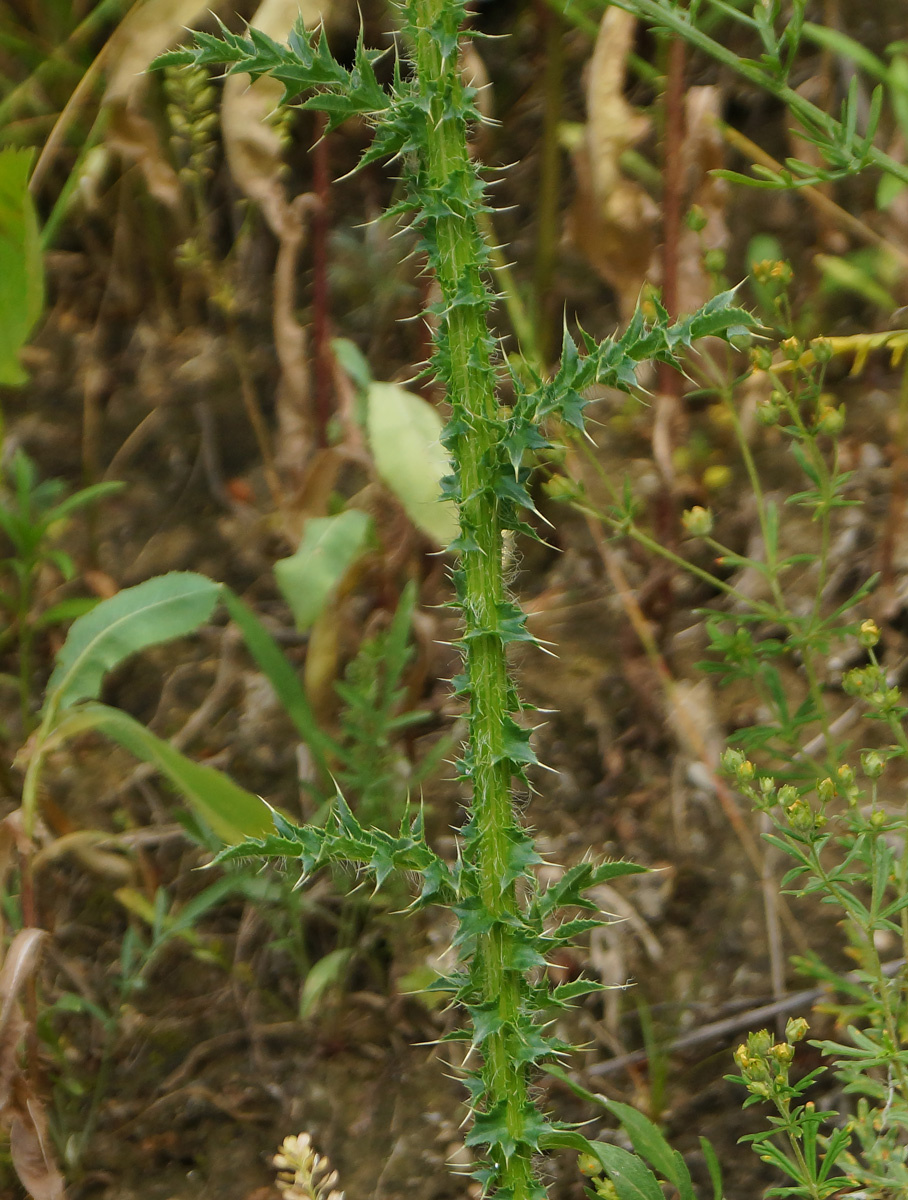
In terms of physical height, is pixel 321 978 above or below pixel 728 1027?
above

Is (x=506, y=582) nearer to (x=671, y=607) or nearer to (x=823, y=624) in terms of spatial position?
(x=823, y=624)

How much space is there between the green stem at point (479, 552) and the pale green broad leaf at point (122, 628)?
70 centimetres

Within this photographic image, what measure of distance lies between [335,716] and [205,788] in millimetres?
552

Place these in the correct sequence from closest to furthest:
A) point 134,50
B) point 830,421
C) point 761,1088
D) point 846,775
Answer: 1. point 761,1088
2. point 846,775
3. point 830,421
4. point 134,50

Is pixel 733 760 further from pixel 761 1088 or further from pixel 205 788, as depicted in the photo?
pixel 205 788

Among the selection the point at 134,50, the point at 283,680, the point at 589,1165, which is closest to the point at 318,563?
the point at 283,680

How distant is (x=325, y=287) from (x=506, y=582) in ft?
4.16

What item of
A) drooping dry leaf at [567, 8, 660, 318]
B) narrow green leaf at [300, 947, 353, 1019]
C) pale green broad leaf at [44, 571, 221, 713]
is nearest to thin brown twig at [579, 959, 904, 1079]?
narrow green leaf at [300, 947, 353, 1019]

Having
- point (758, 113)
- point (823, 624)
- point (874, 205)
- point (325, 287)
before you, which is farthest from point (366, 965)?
point (758, 113)

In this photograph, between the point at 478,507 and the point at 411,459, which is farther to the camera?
the point at 411,459

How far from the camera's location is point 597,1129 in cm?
178

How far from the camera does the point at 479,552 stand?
4.06ft

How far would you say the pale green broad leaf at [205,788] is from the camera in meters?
1.71

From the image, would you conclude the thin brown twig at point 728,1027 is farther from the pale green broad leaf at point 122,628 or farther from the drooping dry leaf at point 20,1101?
the pale green broad leaf at point 122,628
